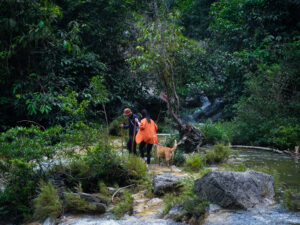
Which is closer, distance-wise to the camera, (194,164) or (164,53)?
(194,164)

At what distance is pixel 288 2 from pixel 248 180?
1458cm

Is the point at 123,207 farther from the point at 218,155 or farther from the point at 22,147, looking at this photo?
the point at 218,155

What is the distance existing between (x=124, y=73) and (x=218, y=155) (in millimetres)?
11118

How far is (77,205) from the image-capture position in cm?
553

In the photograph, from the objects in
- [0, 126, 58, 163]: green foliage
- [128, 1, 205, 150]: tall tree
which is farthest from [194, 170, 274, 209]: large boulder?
[128, 1, 205, 150]: tall tree

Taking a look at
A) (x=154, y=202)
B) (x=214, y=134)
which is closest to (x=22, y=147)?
(x=154, y=202)

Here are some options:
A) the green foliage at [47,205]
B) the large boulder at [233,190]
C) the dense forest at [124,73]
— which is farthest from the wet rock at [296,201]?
the green foliage at [47,205]

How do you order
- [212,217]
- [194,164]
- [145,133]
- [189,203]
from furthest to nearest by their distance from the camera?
1. [145,133]
2. [194,164]
3. [189,203]
4. [212,217]

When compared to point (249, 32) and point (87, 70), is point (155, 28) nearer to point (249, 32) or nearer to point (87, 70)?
point (87, 70)

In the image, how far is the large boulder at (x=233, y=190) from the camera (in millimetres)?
5199

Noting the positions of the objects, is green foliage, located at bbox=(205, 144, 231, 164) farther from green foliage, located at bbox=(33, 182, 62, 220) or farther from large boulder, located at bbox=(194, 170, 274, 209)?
green foliage, located at bbox=(33, 182, 62, 220)

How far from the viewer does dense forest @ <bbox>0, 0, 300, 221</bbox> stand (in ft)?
22.5

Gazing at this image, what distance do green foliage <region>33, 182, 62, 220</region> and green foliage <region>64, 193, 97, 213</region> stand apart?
211 mm

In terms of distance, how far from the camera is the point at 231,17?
20.5 m
